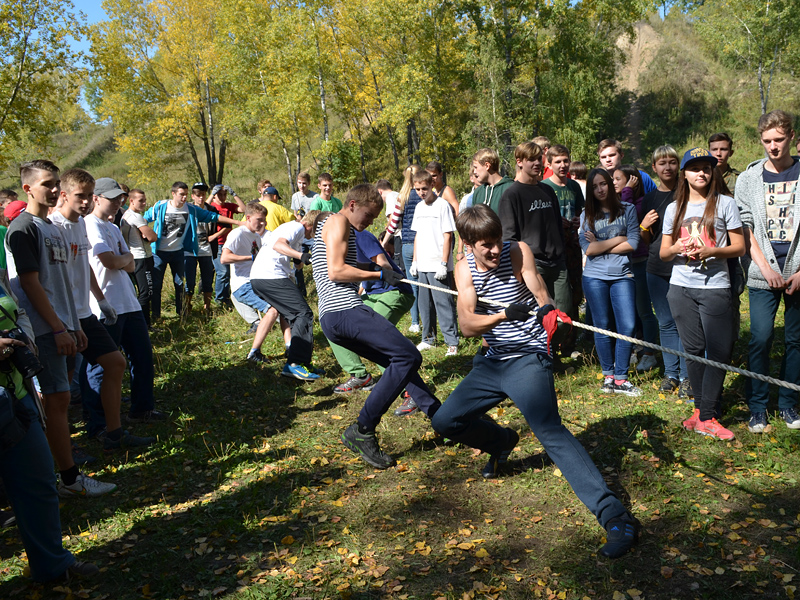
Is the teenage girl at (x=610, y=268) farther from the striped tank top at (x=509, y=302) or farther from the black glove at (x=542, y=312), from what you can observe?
the black glove at (x=542, y=312)

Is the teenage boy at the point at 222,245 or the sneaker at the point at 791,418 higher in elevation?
the teenage boy at the point at 222,245

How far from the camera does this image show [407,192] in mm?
7641

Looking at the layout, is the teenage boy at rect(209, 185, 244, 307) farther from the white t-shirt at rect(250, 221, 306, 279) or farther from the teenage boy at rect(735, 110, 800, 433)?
the teenage boy at rect(735, 110, 800, 433)

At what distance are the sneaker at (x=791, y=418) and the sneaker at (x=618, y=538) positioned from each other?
2.11 metres

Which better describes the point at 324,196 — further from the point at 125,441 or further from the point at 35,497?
the point at 35,497

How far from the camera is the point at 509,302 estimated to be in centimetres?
376

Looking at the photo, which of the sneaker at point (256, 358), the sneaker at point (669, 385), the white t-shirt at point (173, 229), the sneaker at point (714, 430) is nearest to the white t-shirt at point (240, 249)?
the sneaker at point (256, 358)

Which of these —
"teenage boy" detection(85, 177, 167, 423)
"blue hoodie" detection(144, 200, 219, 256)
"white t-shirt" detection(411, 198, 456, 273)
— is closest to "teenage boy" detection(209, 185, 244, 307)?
"blue hoodie" detection(144, 200, 219, 256)

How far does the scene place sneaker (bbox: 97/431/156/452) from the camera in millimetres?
5301

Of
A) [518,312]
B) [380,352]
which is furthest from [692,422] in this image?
[380,352]

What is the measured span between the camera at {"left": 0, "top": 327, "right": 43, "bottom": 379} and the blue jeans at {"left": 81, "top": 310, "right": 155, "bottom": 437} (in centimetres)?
226

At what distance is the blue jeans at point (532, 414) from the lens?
11.2 ft

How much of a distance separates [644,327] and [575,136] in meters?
24.1

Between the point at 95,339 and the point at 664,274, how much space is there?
4981 mm
